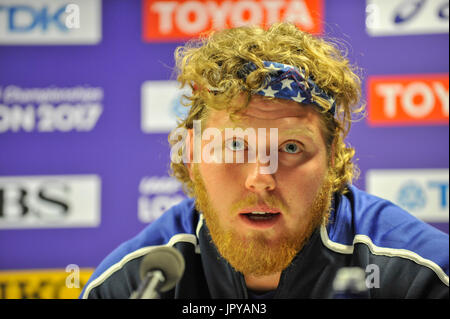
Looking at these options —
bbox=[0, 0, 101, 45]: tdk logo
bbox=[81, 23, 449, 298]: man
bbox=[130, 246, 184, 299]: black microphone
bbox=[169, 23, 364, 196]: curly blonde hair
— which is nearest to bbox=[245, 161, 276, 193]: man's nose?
bbox=[81, 23, 449, 298]: man

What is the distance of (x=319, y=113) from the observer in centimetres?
115

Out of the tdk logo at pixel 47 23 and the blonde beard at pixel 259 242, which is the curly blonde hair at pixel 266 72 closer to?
the blonde beard at pixel 259 242

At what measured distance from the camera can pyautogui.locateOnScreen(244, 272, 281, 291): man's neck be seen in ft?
3.98

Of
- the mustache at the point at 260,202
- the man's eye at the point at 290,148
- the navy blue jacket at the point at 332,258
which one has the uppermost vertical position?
the man's eye at the point at 290,148

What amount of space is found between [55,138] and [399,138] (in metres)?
0.99

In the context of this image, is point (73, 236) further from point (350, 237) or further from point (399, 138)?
point (399, 138)

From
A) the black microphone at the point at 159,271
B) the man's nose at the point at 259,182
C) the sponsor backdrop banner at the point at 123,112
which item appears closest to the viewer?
the black microphone at the point at 159,271

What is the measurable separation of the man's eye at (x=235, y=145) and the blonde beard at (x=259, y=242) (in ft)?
0.39

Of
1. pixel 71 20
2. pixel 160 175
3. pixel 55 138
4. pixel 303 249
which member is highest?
pixel 71 20

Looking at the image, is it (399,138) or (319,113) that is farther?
(399,138)

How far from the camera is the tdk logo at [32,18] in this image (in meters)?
1.45

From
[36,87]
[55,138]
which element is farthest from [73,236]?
[36,87]

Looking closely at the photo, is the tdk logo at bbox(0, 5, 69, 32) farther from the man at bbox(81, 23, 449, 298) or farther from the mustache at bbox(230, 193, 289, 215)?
the mustache at bbox(230, 193, 289, 215)

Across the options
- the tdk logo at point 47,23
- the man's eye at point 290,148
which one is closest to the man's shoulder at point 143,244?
the man's eye at point 290,148
